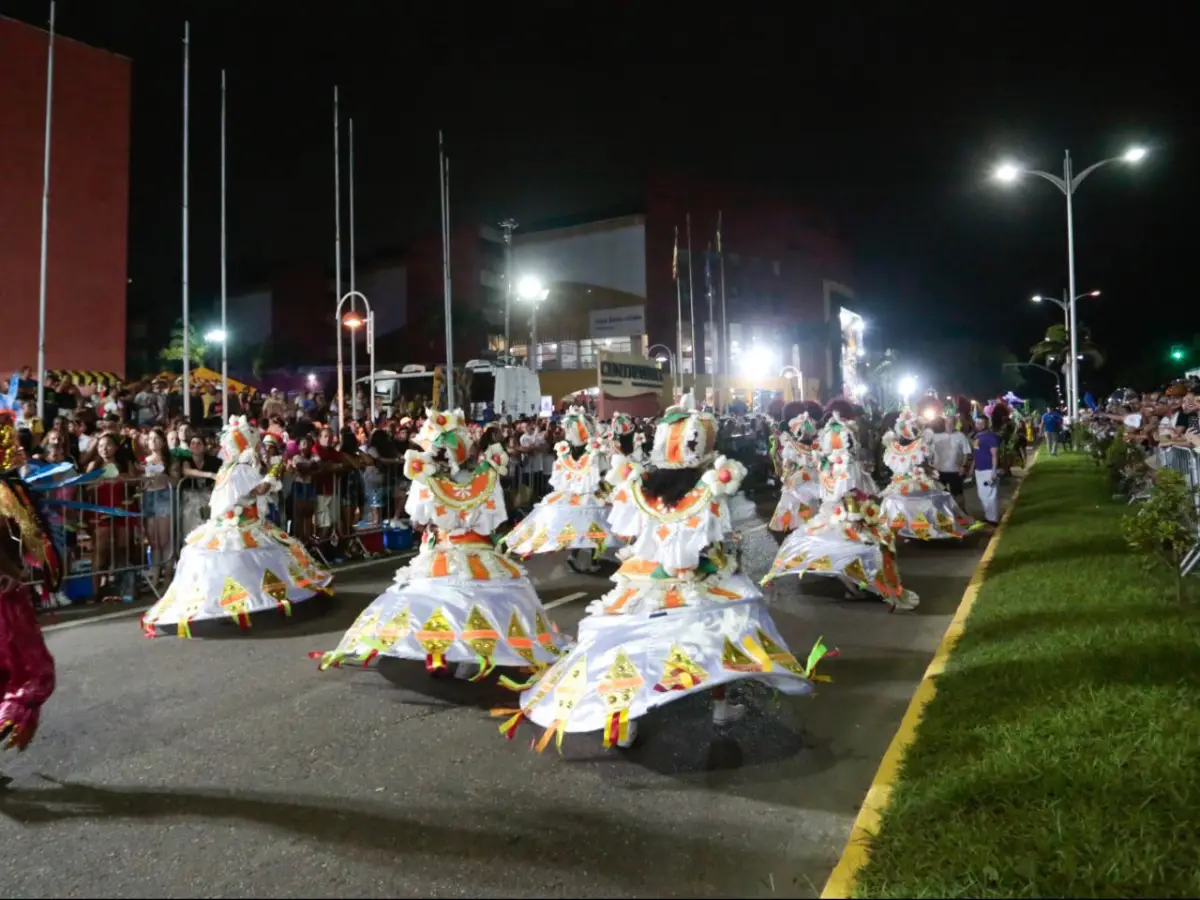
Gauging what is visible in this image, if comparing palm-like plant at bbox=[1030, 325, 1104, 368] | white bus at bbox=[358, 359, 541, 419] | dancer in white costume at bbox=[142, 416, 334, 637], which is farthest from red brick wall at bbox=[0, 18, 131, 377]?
palm-like plant at bbox=[1030, 325, 1104, 368]

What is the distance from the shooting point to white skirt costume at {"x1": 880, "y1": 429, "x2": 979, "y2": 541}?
1352 centimetres

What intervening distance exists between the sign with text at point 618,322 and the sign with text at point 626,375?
17.2m

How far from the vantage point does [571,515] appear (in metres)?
11.6

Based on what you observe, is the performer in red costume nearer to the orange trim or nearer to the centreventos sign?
the orange trim

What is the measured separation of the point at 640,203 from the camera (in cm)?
4878

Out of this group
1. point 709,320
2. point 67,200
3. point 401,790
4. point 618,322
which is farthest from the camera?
point 618,322

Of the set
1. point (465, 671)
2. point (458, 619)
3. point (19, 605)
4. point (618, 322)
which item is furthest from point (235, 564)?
point (618, 322)

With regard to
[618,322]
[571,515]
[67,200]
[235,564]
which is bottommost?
[235,564]

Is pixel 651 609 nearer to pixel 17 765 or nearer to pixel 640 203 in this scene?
pixel 17 765

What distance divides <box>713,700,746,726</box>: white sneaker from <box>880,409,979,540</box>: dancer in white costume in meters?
8.62

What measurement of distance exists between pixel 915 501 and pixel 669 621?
957 centimetres

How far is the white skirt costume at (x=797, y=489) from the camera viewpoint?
13.6 m

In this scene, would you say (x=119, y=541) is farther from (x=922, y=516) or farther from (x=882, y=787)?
(x=922, y=516)

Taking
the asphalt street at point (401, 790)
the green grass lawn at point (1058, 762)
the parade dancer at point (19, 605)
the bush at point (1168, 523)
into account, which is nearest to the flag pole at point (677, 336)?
the bush at point (1168, 523)
